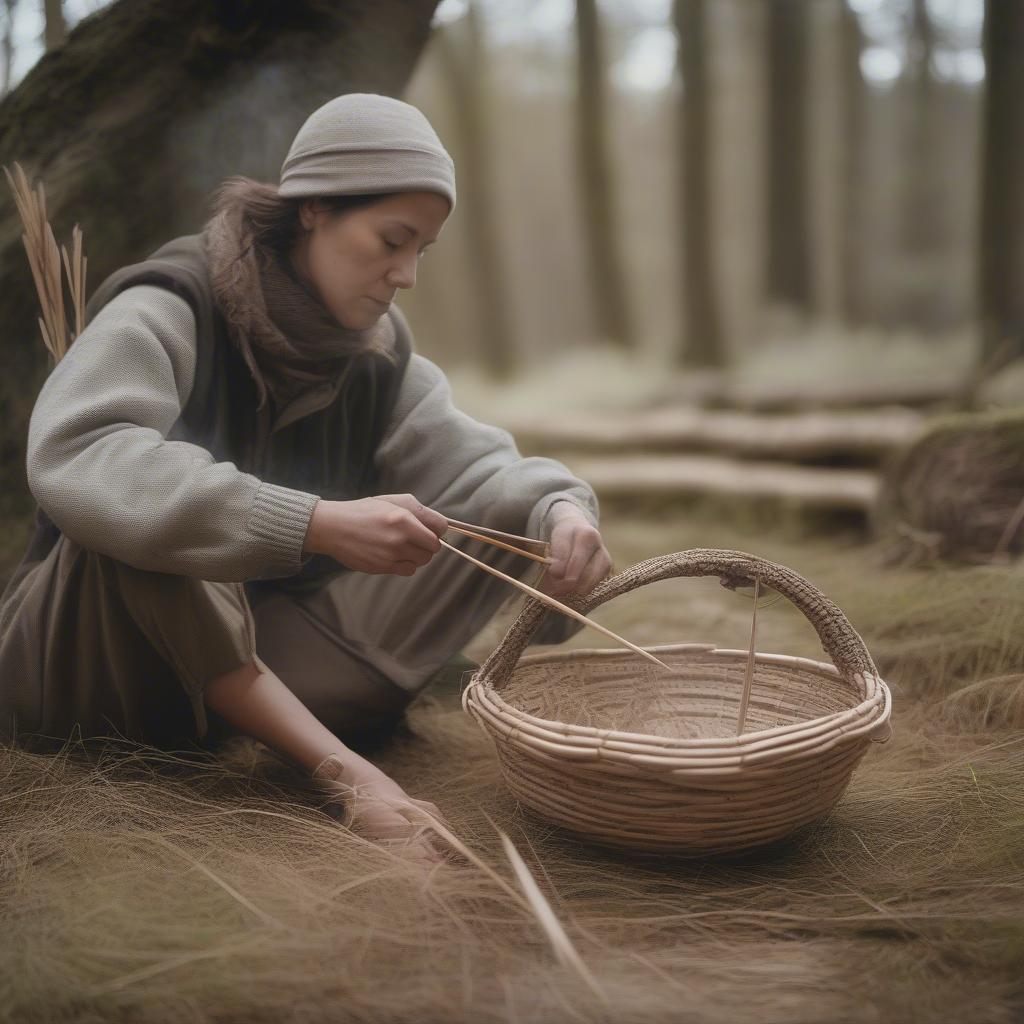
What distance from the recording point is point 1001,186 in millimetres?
5109

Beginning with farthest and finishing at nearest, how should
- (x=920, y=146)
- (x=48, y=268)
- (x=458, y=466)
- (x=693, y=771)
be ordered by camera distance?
1. (x=920, y=146)
2. (x=48, y=268)
3. (x=458, y=466)
4. (x=693, y=771)

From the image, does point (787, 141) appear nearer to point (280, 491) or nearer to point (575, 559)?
point (575, 559)

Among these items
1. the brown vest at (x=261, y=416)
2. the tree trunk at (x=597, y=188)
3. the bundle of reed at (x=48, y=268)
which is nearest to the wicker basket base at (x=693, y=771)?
the brown vest at (x=261, y=416)

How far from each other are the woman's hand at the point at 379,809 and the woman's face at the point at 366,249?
71 cm

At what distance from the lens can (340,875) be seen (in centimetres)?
136

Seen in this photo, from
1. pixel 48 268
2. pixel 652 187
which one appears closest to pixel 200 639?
pixel 48 268

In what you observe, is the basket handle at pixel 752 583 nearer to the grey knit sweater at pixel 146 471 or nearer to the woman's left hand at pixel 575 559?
the woman's left hand at pixel 575 559

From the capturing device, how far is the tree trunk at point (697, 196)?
6.73 meters

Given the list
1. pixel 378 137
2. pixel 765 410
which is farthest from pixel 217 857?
pixel 765 410

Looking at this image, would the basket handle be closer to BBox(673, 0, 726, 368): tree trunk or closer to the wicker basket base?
the wicker basket base

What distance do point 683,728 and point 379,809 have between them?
544 mm

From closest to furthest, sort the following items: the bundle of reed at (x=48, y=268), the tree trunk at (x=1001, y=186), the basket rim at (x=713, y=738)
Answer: the basket rim at (x=713, y=738)
the bundle of reed at (x=48, y=268)
the tree trunk at (x=1001, y=186)

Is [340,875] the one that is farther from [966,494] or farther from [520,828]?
[966,494]

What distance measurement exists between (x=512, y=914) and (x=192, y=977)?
0.39 m
